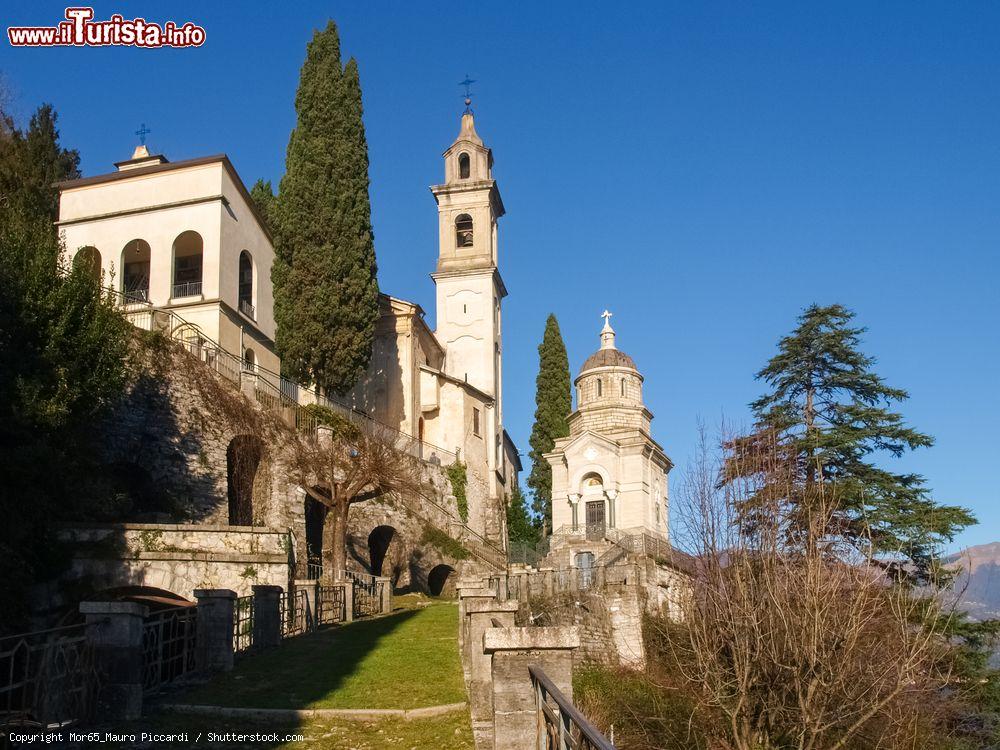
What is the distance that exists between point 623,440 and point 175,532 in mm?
25863

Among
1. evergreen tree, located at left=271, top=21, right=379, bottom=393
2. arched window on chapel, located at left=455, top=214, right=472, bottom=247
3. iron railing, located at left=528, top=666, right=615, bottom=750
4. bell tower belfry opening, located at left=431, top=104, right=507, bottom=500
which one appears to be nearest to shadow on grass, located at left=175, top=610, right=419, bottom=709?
iron railing, located at left=528, top=666, right=615, bottom=750

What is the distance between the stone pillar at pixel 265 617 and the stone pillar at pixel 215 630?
2.30 metres

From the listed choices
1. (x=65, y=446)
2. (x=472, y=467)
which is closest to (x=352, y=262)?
(x=472, y=467)

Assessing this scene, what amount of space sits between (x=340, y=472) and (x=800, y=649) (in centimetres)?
1591

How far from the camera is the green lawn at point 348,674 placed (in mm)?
12031

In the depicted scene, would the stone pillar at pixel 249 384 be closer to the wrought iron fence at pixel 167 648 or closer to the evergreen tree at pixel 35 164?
the evergreen tree at pixel 35 164

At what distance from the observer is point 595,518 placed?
4112 centimetres

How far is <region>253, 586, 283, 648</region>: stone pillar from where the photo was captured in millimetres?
16547

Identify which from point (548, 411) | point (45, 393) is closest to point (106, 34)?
point (45, 393)

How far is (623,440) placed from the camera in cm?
4159

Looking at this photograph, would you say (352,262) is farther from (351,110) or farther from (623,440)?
(623,440)

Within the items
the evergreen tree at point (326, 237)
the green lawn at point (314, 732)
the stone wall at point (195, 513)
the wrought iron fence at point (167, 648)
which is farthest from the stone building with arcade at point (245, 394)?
the green lawn at point (314, 732)

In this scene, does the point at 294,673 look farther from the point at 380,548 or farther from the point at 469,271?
the point at 469,271

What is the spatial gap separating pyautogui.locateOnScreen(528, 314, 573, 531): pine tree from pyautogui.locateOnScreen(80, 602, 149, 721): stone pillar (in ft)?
123
